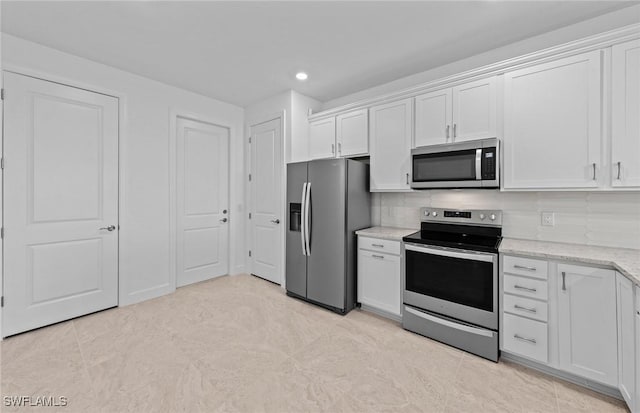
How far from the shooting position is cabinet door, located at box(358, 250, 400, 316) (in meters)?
2.69

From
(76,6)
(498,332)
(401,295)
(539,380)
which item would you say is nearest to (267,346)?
(401,295)

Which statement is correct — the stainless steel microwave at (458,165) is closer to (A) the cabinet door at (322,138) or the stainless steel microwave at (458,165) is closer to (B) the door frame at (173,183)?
(A) the cabinet door at (322,138)

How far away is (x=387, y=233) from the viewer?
286cm

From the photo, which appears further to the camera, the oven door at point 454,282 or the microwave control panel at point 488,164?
the microwave control panel at point 488,164

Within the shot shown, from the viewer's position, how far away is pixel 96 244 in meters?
2.90

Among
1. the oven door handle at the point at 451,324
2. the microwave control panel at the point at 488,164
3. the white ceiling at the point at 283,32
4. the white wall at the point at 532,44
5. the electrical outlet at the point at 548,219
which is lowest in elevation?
the oven door handle at the point at 451,324

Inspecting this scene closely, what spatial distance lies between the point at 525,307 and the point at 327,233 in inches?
71.1

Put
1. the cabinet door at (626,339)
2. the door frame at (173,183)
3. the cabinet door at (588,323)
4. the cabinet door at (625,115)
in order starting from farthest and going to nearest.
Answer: the door frame at (173,183) → the cabinet door at (625,115) → the cabinet door at (588,323) → the cabinet door at (626,339)

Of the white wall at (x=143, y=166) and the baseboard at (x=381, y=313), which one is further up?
the white wall at (x=143, y=166)

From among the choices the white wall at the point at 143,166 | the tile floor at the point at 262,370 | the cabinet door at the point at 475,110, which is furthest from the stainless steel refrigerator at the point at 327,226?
the white wall at the point at 143,166

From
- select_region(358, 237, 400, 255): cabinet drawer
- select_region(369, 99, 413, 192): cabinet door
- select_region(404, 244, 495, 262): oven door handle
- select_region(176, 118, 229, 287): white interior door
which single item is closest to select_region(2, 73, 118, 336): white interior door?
select_region(176, 118, 229, 287): white interior door

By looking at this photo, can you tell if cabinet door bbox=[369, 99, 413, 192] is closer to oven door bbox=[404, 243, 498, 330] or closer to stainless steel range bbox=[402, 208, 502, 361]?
stainless steel range bbox=[402, 208, 502, 361]

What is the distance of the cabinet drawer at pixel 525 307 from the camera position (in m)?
1.92

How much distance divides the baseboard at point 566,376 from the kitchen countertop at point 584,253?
2.60 ft
